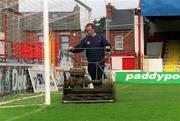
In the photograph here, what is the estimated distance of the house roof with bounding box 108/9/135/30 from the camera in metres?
66.8

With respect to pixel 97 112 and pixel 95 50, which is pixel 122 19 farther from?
pixel 97 112

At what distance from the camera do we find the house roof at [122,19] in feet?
Answer: 219

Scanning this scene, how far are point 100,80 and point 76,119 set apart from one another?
14.1 feet

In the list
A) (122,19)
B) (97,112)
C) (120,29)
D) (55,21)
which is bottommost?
(97,112)

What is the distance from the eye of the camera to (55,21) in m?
27.3

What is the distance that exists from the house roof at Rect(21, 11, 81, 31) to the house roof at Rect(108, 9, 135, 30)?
1448 inches

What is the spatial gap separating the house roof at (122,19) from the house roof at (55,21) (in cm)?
3678

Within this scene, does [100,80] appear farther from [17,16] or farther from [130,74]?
[130,74]

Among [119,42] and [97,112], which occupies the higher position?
[119,42]

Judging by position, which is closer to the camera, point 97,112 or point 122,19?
point 97,112

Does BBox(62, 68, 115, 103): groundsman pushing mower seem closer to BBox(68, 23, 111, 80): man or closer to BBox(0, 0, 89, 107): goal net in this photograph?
BBox(68, 23, 111, 80): man

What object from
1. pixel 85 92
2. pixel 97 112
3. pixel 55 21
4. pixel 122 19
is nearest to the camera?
pixel 97 112

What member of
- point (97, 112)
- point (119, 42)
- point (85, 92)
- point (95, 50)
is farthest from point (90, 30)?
point (119, 42)

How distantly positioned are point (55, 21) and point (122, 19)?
43569 millimetres
